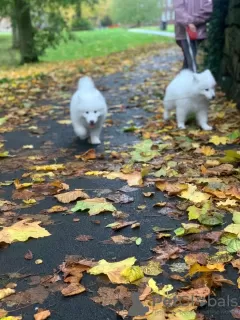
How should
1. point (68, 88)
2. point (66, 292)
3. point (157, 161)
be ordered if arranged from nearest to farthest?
point (66, 292)
point (157, 161)
point (68, 88)

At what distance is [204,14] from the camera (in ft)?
20.0

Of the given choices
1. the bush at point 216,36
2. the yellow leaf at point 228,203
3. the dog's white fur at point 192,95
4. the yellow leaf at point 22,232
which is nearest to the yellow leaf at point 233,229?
the yellow leaf at point 228,203

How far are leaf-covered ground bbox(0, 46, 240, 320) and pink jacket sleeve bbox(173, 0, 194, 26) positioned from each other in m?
1.29

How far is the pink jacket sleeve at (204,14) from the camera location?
6.06m

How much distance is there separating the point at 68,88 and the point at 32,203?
21.2 feet

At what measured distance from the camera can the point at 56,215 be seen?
333 centimetres

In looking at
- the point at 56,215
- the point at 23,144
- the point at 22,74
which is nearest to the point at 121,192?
the point at 56,215

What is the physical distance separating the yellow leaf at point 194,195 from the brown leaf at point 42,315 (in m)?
1.51

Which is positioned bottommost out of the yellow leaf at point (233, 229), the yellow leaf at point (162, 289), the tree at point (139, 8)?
the yellow leaf at point (162, 289)

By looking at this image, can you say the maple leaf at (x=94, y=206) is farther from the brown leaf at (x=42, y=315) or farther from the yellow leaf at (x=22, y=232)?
the brown leaf at (x=42, y=315)

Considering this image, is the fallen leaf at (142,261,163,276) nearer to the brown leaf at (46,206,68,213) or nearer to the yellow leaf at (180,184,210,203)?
the yellow leaf at (180,184,210,203)

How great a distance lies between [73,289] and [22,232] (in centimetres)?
80

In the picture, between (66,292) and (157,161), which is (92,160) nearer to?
(157,161)

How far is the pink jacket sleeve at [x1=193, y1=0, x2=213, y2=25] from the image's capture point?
6062 mm
